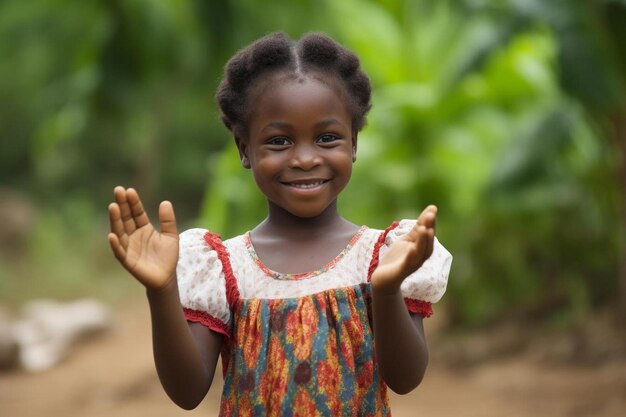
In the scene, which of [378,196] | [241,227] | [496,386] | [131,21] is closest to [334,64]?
[241,227]

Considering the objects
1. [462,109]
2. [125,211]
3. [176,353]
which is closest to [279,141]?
[125,211]

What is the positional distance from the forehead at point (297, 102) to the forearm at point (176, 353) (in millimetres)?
452

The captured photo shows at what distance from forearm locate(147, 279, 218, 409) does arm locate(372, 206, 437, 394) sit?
15.5 inches

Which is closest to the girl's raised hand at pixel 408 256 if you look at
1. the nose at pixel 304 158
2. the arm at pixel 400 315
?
the arm at pixel 400 315

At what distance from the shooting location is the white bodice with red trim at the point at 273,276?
87.7 inches

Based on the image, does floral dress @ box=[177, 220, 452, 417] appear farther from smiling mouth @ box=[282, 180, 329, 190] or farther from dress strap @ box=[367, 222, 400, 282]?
smiling mouth @ box=[282, 180, 329, 190]

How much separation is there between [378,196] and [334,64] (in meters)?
6.77

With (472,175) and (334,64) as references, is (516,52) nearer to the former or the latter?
(472,175)

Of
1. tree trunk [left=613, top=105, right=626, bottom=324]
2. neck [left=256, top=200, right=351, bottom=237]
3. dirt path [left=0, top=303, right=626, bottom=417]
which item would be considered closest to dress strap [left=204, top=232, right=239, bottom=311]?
neck [left=256, top=200, right=351, bottom=237]

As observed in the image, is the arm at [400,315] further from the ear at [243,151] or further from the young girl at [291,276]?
the ear at [243,151]

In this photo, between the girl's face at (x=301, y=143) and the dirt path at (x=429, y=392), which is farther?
the dirt path at (x=429, y=392)

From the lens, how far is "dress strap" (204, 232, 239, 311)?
89.1 inches

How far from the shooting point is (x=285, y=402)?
215 cm

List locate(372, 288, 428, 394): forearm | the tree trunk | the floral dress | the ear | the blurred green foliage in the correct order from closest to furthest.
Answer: locate(372, 288, 428, 394): forearm → the floral dress → the ear → the blurred green foliage → the tree trunk
